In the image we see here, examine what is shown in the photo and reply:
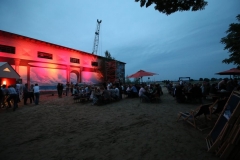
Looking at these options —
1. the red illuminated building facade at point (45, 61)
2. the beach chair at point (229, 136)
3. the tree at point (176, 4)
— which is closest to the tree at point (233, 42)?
the tree at point (176, 4)

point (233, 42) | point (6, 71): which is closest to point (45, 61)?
point (6, 71)

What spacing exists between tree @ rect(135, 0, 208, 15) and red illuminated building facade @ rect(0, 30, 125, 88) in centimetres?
1698

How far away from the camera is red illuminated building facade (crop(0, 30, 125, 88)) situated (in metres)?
14.9

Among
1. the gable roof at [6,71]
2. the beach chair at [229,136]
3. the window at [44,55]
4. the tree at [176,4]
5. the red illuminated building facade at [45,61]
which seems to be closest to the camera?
the beach chair at [229,136]

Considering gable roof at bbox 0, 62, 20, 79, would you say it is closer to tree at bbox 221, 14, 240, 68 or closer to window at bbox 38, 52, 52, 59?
window at bbox 38, 52, 52, 59

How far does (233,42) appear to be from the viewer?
13.4 m

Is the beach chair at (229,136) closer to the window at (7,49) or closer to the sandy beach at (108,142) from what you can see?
the sandy beach at (108,142)

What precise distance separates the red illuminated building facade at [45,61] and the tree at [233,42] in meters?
19.3

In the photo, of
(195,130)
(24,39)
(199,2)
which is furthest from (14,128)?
(24,39)

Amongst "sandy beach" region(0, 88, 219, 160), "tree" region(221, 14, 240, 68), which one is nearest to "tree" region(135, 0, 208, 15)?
"sandy beach" region(0, 88, 219, 160)

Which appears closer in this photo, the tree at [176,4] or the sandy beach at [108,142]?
the sandy beach at [108,142]

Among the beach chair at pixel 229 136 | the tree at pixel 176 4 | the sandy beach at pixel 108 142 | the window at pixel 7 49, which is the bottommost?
the sandy beach at pixel 108 142

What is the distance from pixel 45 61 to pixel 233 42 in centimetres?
2226

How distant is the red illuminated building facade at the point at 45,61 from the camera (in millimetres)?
14898
